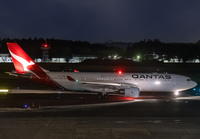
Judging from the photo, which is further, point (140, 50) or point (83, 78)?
point (140, 50)

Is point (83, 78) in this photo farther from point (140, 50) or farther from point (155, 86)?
point (140, 50)

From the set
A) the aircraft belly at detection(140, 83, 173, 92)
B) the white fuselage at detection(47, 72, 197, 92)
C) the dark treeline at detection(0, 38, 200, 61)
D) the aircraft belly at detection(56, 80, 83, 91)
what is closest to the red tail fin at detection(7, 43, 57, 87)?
the white fuselage at detection(47, 72, 197, 92)

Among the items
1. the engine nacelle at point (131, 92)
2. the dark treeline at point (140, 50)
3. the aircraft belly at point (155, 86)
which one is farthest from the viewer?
the dark treeline at point (140, 50)

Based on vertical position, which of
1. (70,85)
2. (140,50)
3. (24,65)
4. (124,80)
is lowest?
(70,85)

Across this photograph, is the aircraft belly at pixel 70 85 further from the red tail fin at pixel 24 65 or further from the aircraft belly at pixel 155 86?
the aircraft belly at pixel 155 86

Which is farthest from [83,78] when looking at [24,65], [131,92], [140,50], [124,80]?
[140,50]

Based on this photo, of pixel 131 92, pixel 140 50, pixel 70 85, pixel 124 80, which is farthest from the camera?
pixel 140 50

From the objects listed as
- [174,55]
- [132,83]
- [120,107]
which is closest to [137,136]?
[120,107]

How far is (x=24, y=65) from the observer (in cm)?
3031

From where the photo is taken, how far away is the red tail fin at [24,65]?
3012cm

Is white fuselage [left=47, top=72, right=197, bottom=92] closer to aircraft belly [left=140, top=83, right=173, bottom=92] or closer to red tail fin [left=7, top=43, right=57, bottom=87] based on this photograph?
aircraft belly [left=140, top=83, right=173, bottom=92]

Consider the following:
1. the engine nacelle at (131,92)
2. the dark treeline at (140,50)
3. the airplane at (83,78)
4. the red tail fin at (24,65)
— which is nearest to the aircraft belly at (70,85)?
the airplane at (83,78)

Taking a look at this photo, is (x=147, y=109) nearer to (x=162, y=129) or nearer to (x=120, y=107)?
(x=120, y=107)

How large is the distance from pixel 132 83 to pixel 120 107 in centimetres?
880
